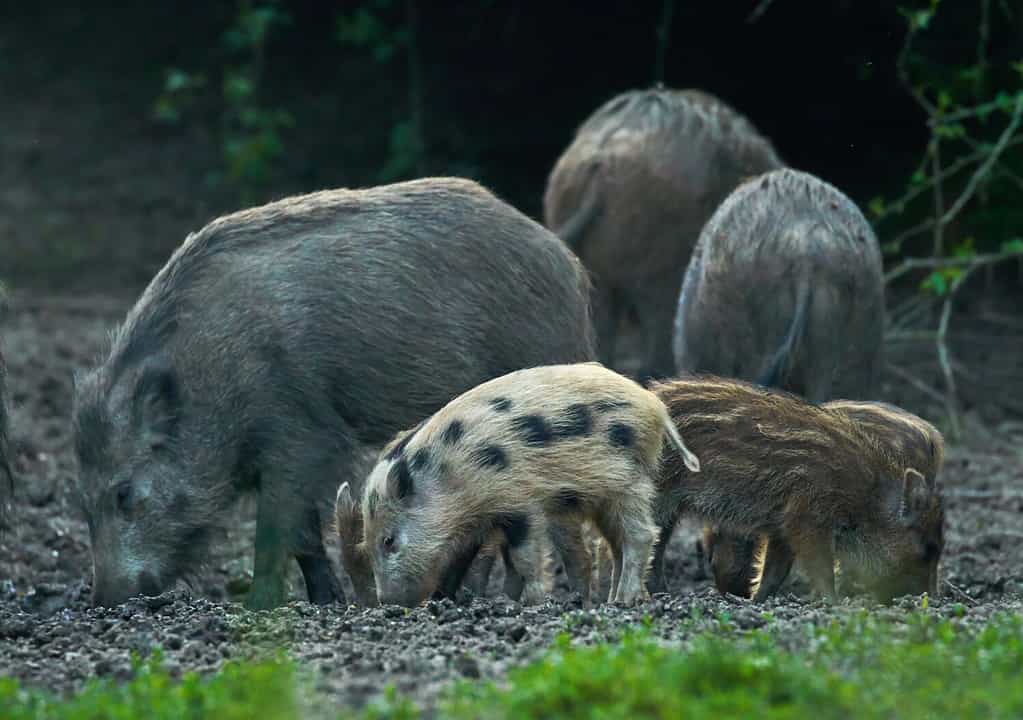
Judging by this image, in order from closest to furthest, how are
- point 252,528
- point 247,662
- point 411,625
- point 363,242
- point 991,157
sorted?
1. point 247,662
2. point 411,625
3. point 363,242
4. point 252,528
5. point 991,157

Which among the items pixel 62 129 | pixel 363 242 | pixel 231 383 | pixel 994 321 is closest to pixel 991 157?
pixel 994 321

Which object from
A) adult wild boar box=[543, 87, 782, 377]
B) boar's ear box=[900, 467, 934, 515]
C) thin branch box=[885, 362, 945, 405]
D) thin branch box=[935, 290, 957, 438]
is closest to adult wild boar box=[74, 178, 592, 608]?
boar's ear box=[900, 467, 934, 515]

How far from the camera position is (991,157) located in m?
9.45

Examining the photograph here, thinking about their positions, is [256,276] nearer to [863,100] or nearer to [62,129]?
[863,100]

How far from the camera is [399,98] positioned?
48.5ft

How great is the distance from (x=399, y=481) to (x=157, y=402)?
100 centimetres

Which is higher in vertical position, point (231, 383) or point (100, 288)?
point (231, 383)

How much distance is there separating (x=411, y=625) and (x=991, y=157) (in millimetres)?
5580

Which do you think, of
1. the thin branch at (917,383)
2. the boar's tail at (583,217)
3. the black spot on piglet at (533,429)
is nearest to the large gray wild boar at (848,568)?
the black spot on piglet at (533,429)

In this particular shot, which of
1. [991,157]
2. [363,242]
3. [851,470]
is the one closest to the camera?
[851,470]

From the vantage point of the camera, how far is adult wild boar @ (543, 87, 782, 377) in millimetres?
8695

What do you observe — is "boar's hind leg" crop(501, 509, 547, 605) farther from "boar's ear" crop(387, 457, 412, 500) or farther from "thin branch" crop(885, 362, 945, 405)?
"thin branch" crop(885, 362, 945, 405)

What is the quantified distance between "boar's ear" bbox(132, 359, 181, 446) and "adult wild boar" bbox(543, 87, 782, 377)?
2.92m

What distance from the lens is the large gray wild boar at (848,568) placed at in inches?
242
